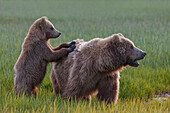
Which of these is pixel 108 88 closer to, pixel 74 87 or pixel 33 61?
pixel 74 87

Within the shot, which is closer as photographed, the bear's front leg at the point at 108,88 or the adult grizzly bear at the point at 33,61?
the bear's front leg at the point at 108,88

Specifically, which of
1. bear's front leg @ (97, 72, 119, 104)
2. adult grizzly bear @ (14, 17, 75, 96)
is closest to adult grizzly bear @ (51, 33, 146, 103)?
bear's front leg @ (97, 72, 119, 104)

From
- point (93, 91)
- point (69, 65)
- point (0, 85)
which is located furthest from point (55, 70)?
point (0, 85)

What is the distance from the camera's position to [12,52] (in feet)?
27.3

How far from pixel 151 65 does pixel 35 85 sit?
11.3 feet

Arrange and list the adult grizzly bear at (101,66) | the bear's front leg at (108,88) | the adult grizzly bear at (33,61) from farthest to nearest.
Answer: the adult grizzly bear at (33,61)
the bear's front leg at (108,88)
the adult grizzly bear at (101,66)

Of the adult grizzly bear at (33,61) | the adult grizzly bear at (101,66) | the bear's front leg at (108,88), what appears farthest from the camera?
the adult grizzly bear at (33,61)

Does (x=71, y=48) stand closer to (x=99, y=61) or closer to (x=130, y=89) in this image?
(x=99, y=61)

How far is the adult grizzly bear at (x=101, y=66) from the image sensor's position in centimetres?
477

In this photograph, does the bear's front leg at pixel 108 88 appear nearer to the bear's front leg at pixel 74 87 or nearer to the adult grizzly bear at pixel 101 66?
the adult grizzly bear at pixel 101 66

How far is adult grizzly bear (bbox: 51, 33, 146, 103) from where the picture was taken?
4770mm

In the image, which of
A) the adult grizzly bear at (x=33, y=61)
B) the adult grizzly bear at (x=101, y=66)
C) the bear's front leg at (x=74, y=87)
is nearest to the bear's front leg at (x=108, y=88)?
the adult grizzly bear at (x=101, y=66)

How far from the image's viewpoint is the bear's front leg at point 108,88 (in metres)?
4.89

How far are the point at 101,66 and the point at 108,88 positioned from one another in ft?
1.38
